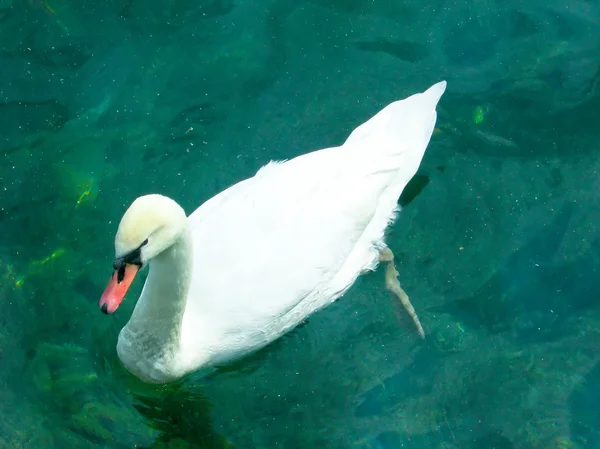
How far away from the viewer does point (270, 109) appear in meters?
7.43

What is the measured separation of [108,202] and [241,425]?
202 cm

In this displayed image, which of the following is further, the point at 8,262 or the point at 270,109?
the point at 270,109

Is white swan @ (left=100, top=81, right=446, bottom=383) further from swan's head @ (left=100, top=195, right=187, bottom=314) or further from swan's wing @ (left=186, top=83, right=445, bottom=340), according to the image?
swan's head @ (left=100, top=195, right=187, bottom=314)

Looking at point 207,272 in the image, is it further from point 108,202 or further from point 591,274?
point 591,274

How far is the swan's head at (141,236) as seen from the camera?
4.44 metres

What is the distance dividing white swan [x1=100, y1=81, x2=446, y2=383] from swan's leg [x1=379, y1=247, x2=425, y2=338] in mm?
469

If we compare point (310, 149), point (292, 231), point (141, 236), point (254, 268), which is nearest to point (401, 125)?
point (310, 149)

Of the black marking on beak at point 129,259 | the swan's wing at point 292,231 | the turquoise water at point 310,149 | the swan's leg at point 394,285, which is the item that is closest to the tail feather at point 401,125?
the swan's wing at point 292,231

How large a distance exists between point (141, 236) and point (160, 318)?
995 mm

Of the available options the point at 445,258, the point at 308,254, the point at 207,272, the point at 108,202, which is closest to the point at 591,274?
the point at 445,258

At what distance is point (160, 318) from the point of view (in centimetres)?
532

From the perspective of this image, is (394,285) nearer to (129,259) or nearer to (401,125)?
(401,125)

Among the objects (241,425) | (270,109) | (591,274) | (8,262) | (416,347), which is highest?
(8,262)

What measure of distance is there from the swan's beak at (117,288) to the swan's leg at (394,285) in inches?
97.4
